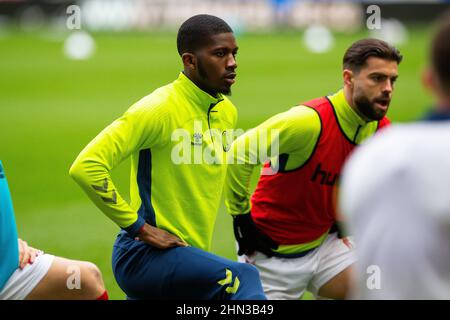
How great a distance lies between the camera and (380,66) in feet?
19.0

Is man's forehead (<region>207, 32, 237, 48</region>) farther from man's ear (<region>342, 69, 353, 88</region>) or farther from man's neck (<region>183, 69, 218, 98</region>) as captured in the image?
man's ear (<region>342, 69, 353, 88</region>)

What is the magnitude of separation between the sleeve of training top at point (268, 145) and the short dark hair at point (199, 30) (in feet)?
2.33

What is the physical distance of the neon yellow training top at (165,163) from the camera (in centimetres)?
485

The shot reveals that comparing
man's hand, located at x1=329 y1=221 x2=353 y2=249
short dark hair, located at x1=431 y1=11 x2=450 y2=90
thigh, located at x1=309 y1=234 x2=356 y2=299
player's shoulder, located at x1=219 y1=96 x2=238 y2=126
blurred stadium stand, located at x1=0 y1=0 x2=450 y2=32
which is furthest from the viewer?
blurred stadium stand, located at x1=0 y1=0 x2=450 y2=32

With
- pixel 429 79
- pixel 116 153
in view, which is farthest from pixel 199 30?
pixel 429 79

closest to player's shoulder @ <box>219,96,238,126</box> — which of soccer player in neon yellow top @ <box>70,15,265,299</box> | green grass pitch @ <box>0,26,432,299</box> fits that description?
soccer player in neon yellow top @ <box>70,15,265,299</box>

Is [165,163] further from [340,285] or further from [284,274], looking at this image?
[340,285]

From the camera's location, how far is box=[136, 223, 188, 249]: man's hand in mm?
4945

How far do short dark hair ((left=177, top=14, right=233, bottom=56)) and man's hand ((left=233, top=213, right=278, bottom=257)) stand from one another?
1.27m

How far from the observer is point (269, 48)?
3103 cm

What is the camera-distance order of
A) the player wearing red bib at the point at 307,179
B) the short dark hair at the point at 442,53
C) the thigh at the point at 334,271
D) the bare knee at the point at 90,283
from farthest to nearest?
the thigh at the point at 334,271 < the player wearing red bib at the point at 307,179 < the bare knee at the point at 90,283 < the short dark hair at the point at 442,53

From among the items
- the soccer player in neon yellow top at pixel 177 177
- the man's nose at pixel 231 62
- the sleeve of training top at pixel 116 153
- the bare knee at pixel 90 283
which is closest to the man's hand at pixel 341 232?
the soccer player in neon yellow top at pixel 177 177

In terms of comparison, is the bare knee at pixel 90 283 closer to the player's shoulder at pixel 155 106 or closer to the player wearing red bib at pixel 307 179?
the player's shoulder at pixel 155 106

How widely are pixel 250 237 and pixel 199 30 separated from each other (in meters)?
1.51
